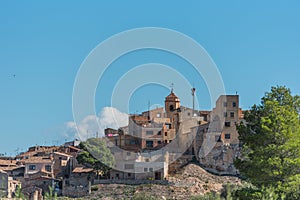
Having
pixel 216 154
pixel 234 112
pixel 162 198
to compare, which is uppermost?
pixel 234 112

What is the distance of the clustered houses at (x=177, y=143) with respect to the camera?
233ft

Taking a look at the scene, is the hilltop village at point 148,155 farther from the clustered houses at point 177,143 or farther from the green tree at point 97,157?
the green tree at point 97,157

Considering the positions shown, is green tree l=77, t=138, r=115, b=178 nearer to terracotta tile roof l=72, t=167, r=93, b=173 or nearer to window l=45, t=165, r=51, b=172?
terracotta tile roof l=72, t=167, r=93, b=173

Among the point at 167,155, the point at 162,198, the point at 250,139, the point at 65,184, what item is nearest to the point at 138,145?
the point at 167,155

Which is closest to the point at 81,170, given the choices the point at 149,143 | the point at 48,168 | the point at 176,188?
the point at 48,168

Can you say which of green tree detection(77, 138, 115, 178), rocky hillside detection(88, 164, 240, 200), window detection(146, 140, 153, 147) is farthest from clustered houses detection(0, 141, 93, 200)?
window detection(146, 140, 153, 147)

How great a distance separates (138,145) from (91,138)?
5.75m

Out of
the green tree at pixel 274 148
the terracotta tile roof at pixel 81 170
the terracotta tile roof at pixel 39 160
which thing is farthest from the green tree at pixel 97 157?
the green tree at pixel 274 148

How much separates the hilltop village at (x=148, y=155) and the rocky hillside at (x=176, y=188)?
1349 mm

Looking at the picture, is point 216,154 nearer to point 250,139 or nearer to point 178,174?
point 178,174

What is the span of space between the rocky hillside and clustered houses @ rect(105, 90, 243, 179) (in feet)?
6.51

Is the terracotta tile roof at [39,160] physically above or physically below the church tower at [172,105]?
below

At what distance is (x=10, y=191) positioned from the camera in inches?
2726

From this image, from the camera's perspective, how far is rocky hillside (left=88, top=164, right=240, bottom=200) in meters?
65.4
